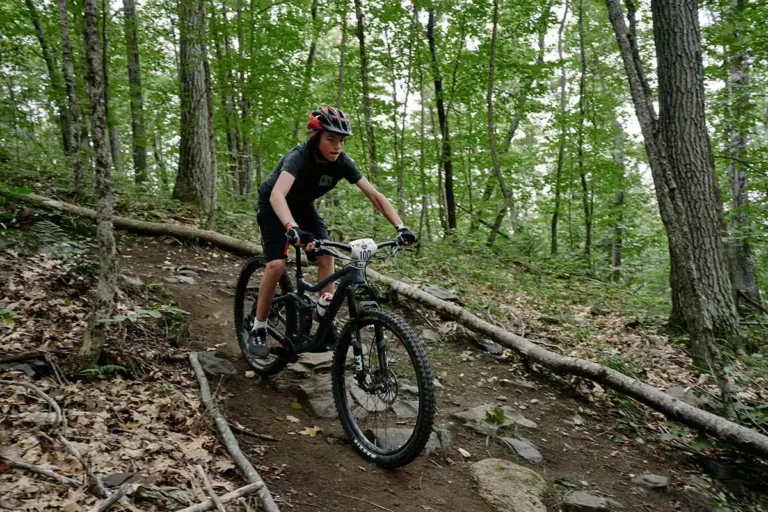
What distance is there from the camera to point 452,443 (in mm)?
4363

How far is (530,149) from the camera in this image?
18.5 m

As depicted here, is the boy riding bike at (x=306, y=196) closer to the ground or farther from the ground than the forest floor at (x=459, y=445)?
farther from the ground

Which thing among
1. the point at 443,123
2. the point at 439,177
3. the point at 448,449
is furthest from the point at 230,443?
the point at 443,123

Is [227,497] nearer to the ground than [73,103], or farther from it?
nearer to the ground

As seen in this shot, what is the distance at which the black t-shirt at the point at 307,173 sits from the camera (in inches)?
169

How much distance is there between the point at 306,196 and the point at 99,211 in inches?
72.1

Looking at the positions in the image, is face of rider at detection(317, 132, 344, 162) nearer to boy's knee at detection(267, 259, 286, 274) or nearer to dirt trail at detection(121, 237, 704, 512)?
boy's knee at detection(267, 259, 286, 274)

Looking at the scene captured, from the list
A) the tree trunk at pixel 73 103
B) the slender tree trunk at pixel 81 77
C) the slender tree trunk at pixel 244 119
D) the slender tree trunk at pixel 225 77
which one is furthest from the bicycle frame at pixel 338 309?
the slender tree trunk at pixel 244 119

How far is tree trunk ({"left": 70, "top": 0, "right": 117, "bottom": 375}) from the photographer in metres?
3.75

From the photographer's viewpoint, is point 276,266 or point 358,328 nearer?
point 358,328

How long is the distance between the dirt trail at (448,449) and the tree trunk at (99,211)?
117 centimetres

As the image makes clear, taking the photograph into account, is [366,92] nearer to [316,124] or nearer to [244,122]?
[244,122]

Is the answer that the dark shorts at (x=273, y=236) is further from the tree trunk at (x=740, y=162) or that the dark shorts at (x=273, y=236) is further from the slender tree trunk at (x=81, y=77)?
the tree trunk at (x=740, y=162)

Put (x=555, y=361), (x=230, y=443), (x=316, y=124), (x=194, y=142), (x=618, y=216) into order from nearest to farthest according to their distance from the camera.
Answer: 1. (x=230, y=443)
2. (x=316, y=124)
3. (x=555, y=361)
4. (x=194, y=142)
5. (x=618, y=216)
